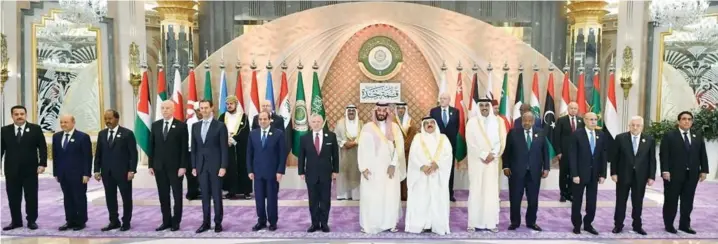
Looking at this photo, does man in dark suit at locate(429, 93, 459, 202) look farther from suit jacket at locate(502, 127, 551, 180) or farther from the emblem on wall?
the emblem on wall

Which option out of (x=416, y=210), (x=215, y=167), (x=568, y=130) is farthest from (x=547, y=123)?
(x=215, y=167)

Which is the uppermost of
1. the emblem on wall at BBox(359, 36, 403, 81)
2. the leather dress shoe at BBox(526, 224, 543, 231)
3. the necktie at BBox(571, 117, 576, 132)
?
the emblem on wall at BBox(359, 36, 403, 81)

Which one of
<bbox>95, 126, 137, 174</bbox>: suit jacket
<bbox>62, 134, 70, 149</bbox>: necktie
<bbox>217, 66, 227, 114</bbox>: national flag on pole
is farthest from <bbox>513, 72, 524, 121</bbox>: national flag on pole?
<bbox>62, 134, 70, 149</bbox>: necktie

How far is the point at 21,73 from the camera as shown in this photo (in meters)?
8.51

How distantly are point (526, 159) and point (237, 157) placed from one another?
10.5 ft

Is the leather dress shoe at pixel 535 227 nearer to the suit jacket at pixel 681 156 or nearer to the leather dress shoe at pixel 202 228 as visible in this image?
the suit jacket at pixel 681 156

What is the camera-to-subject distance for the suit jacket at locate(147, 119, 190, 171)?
436 cm

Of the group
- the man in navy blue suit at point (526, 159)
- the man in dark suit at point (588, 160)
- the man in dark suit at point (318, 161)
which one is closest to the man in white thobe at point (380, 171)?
the man in dark suit at point (318, 161)

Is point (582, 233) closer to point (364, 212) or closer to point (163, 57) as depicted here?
point (364, 212)

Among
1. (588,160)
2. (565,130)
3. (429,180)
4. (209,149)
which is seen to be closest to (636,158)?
(588,160)

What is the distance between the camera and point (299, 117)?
253 inches

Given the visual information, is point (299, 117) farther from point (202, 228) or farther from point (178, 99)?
point (202, 228)

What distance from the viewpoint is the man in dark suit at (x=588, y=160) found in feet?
14.4

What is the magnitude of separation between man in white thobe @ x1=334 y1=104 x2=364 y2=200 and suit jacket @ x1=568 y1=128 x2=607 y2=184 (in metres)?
2.17
